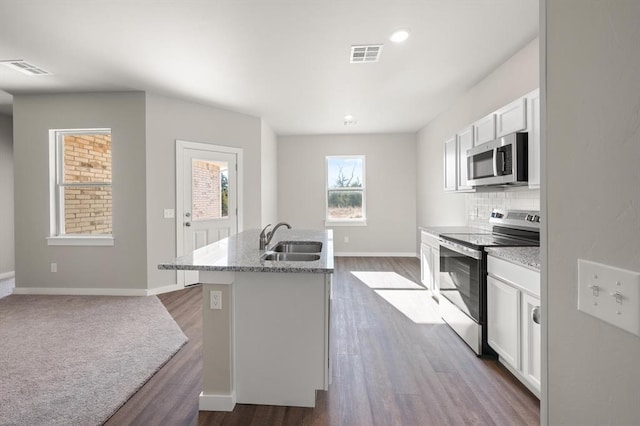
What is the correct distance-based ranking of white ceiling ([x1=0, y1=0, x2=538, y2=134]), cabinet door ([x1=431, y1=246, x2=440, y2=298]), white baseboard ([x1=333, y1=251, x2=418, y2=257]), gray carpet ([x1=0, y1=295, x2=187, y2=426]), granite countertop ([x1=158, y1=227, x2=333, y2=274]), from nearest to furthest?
1. granite countertop ([x1=158, y1=227, x2=333, y2=274])
2. gray carpet ([x1=0, y1=295, x2=187, y2=426])
3. white ceiling ([x1=0, y1=0, x2=538, y2=134])
4. cabinet door ([x1=431, y1=246, x2=440, y2=298])
5. white baseboard ([x1=333, y1=251, x2=418, y2=257])

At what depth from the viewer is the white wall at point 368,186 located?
693 centimetres

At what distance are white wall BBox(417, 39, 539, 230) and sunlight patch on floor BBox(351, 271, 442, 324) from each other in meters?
1.16

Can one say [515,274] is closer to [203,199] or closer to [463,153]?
[463,153]

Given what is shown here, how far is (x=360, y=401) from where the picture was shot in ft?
6.50

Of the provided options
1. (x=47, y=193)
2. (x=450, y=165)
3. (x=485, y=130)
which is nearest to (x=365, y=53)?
(x=485, y=130)

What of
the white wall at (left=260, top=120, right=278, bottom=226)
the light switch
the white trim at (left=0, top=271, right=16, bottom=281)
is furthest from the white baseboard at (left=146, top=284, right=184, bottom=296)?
the light switch

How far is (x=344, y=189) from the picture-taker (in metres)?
7.06

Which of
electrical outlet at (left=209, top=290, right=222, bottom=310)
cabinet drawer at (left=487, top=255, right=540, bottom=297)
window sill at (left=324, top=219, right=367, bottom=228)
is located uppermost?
window sill at (left=324, top=219, right=367, bottom=228)

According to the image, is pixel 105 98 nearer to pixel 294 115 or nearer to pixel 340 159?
pixel 294 115

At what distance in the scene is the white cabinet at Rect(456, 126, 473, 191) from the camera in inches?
136

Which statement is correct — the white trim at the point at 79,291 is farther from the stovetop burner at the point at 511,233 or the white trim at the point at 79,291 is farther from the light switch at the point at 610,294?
the light switch at the point at 610,294

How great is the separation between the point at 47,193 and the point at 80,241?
80 centimetres

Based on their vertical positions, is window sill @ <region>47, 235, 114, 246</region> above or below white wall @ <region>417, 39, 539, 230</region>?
below

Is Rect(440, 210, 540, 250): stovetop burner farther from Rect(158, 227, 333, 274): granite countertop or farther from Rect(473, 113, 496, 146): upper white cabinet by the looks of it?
Rect(158, 227, 333, 274): granite countertop
